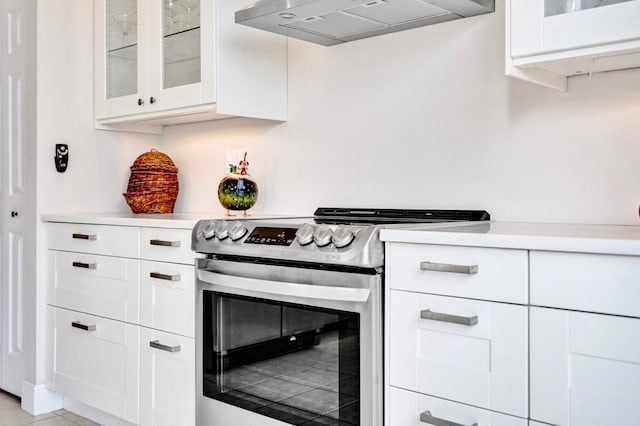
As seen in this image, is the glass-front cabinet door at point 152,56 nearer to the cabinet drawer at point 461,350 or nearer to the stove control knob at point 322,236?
the stove control knob at point 322,236

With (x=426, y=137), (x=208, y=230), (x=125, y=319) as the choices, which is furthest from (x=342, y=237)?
(x=125, y=319)

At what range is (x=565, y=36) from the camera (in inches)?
61.3

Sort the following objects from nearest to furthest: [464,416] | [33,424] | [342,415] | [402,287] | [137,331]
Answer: [464,416] → [402,287] → [342,415] → [137,331] → [33,424]

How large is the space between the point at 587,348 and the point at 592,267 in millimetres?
174

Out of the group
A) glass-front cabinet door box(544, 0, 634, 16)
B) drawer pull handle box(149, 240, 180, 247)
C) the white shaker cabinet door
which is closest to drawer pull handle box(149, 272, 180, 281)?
drawer pull handle box(149, 240, 180, 247)

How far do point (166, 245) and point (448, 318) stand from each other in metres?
1.18

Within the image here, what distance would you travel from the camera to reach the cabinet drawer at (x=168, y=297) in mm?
2215

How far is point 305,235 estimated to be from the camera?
1.79 meters

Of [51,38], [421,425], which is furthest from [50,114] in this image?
[421,425]

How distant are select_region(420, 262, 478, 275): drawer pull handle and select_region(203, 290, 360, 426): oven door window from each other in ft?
0.87

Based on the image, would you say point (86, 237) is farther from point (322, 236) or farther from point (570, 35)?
point (570, 35)

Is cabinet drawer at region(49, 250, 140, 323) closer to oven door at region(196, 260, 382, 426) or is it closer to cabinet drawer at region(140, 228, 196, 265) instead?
cabinet drawer at region(140, 228, 196, 265)

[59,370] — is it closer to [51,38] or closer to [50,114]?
[50,114]

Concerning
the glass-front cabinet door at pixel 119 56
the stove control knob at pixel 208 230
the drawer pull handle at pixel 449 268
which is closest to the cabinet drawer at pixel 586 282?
the drawer pull handle at pixel 449 268
